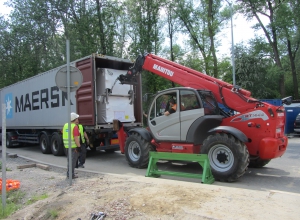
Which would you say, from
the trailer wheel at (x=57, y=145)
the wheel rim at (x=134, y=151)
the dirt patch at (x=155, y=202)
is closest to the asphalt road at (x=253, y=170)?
the trailer wheel at (x=57, y=145)

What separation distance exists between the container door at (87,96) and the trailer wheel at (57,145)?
6.09 ft

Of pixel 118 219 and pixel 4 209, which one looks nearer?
pixel 118 219

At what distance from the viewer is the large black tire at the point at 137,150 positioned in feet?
27.0

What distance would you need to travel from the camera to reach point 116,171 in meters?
8.29

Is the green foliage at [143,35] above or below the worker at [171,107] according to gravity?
above

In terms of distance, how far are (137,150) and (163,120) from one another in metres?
1.36

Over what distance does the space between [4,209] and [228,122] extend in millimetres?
5389

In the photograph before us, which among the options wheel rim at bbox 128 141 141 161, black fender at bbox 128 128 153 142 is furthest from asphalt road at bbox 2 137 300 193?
black fender at bbox 128 128 153 142

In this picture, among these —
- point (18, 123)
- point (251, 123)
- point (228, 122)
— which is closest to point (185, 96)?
point (228, 122)

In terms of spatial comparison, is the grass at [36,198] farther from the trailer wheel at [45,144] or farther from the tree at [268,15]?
the tree at [268,15]

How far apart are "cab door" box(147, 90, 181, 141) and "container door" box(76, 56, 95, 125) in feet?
8.29

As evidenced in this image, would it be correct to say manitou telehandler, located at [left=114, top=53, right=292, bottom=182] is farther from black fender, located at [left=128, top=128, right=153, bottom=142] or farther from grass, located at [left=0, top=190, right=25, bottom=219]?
grass, located at [left=0, top=190, right=25, bottom=219]

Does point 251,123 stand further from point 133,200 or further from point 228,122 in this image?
point 133,200

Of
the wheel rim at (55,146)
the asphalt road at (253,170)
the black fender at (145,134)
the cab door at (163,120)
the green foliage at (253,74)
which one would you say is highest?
the green foliage at (253,74)
